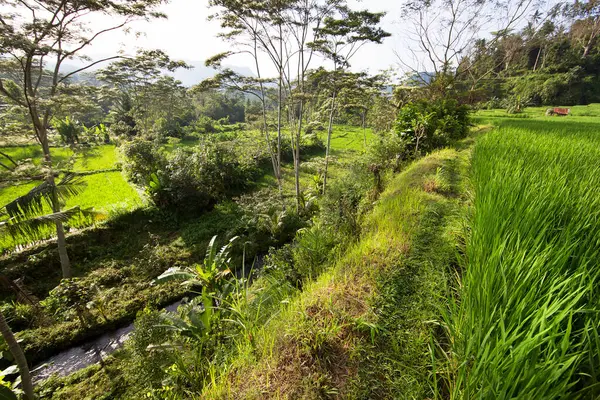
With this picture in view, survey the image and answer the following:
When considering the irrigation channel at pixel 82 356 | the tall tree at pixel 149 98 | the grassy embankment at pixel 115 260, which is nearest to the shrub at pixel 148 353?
the irrigation channel at pixel 82 356

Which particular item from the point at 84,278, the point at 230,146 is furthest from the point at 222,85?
the point at 84,278

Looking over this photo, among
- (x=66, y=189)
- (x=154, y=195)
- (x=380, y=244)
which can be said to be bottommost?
(x=154, y=195)

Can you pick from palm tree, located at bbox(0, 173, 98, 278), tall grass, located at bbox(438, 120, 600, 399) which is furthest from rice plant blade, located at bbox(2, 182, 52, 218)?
tall grass, located at bbox(438, 120, 600, 399)

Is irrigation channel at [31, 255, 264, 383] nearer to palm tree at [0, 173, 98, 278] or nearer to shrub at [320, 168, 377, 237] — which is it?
shrub at [320, 168, 377, 237]

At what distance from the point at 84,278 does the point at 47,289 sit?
0.71m

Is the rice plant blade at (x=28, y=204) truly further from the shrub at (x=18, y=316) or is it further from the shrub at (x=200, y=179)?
the shrub at (x=200, y=179)

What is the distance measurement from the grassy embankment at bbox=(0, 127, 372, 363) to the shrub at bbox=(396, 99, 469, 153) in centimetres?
687

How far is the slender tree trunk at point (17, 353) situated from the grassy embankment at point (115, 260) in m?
1.92

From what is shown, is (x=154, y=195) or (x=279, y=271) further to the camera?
(x=154, y=195)

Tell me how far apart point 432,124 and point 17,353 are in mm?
10257

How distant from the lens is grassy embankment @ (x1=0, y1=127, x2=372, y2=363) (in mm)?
4422

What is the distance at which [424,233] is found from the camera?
109 inches

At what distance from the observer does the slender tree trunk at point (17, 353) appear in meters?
2.30

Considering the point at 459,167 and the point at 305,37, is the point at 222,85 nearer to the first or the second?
the point at 305,37
